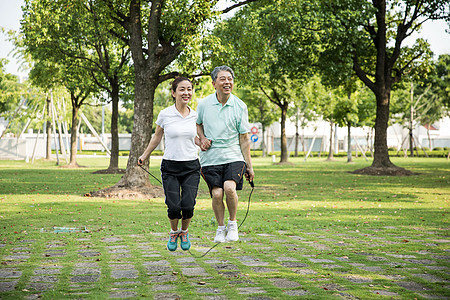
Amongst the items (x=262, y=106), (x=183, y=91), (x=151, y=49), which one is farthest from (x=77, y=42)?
(x=262, y=106)

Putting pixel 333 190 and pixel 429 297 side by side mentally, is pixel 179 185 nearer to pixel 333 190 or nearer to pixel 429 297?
pixel 429 297

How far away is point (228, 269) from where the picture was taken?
238 inches

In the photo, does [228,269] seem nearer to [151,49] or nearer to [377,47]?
[151,49]

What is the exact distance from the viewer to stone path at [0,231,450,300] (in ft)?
16.3

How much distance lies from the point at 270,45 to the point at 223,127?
67.7 ft

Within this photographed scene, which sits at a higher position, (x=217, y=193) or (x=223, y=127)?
(x=223, y=127)

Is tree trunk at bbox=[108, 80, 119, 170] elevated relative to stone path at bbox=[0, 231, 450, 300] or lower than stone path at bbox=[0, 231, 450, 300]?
elevated

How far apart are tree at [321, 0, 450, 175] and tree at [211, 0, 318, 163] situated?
1.22 meters

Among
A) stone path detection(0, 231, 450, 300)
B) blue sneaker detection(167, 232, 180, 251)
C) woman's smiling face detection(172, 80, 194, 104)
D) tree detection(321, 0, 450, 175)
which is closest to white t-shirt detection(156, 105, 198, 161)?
woman's smiling face detection(172, 80, 194, 104)

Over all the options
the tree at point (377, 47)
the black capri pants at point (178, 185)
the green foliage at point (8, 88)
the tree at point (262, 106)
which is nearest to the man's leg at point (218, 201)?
the black capri pants at point (178, 185)

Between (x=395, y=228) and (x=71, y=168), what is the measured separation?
25.6 meters

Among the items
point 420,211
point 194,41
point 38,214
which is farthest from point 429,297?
point 194,41

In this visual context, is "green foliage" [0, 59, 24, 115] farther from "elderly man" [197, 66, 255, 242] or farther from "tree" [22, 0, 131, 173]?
"elderly man" [197, 66, 255, 242]

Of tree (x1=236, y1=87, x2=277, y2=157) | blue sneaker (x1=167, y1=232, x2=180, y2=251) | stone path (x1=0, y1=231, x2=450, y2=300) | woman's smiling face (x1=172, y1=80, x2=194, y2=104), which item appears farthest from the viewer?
tree (x1=236, y1=87, x2=277, y2=157)
